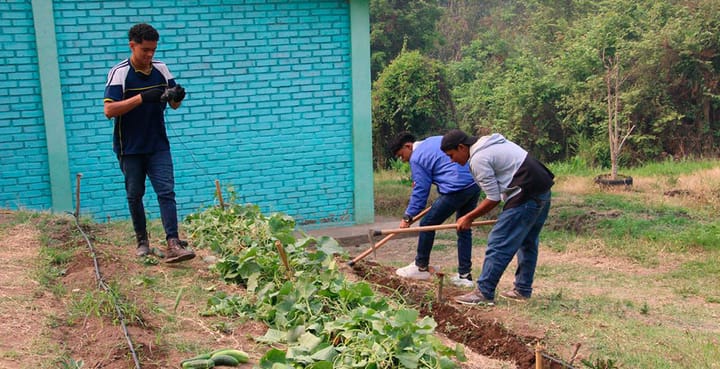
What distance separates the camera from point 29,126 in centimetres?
893

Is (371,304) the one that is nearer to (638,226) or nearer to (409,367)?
(409,367)

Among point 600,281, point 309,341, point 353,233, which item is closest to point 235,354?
point 309,341

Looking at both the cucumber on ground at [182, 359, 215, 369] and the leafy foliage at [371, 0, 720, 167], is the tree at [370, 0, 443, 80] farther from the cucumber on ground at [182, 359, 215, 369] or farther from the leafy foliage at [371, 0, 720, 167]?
the cucumber on ground at [182, 359, 215, 369]

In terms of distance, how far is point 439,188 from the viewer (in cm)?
681

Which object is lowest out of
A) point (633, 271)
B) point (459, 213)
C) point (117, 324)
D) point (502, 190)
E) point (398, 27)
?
point (633, 271)

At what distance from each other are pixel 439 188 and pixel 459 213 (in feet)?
1.32

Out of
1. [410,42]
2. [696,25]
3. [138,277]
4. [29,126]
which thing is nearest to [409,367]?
[138,277]

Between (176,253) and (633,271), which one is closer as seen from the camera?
(176,253)

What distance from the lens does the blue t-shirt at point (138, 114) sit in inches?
224

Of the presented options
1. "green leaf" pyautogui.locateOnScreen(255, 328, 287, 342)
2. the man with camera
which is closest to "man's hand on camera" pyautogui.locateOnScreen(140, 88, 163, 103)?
the man with camera

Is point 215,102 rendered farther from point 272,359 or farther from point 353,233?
point 272,359

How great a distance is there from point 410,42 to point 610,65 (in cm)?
723

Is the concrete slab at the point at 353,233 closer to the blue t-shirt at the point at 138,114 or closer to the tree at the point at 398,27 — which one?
the blue t-shirt at the point at 138,114

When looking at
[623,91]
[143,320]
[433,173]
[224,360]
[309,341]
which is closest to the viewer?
[224,360]
